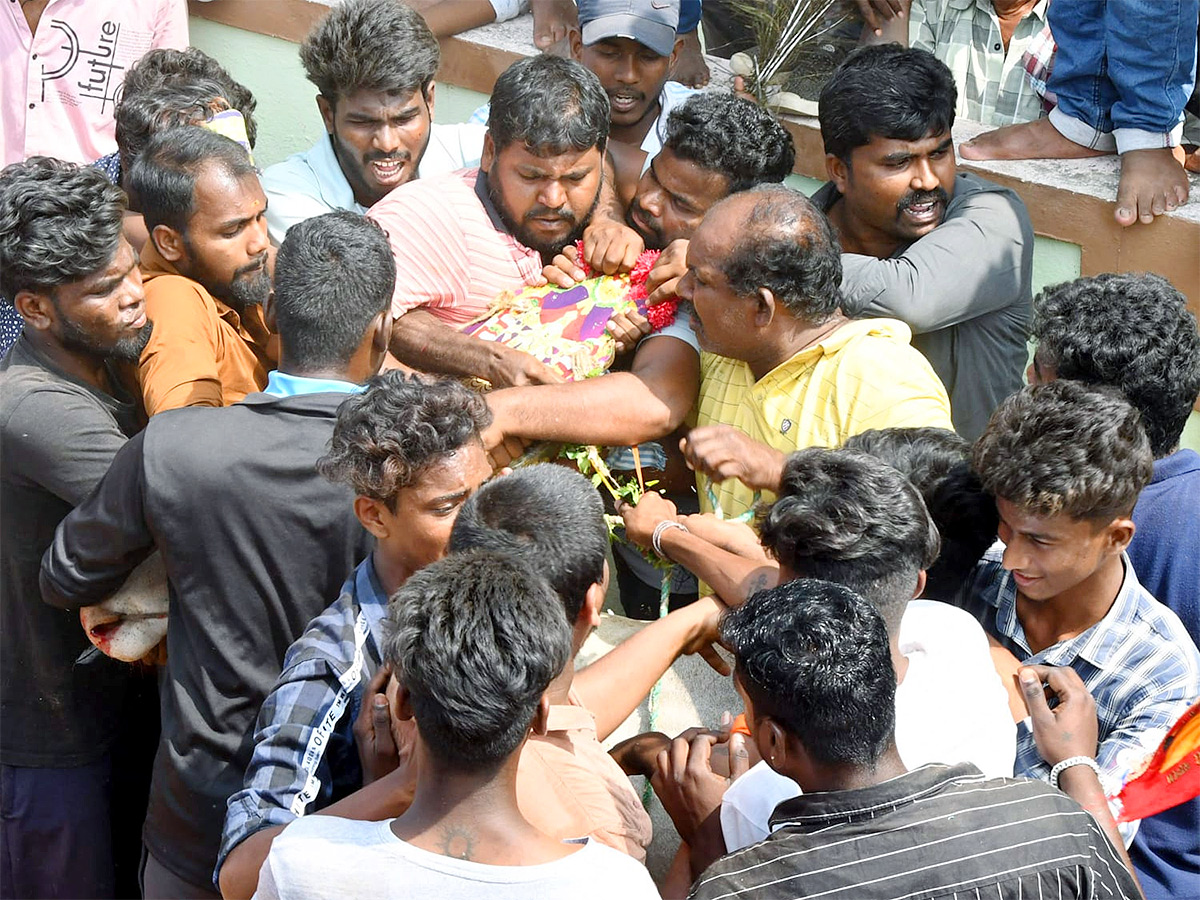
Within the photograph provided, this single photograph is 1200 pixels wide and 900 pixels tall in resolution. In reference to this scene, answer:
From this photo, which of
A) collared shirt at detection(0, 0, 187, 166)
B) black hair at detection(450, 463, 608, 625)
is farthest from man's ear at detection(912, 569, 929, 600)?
collared shirt at detection(0, 0, 187, 166)

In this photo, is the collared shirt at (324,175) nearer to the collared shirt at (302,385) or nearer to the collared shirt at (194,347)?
the collared shirt at (194,347)

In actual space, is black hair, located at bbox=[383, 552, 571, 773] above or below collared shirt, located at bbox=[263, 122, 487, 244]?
above

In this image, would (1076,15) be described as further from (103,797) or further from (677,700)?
(103,797)

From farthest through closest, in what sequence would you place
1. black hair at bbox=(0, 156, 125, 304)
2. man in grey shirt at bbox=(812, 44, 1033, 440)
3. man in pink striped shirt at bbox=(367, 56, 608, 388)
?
man in grey shirt at bbox=(812, 44, 1033, 440) < man in pink striped shirt at bbox=(367, 56, 608, 388) < black hair at bbox=(0, 156, 125, 304)

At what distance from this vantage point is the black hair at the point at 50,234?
10.6ft

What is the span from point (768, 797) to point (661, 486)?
1.62m

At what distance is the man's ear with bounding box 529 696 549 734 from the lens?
2094mm

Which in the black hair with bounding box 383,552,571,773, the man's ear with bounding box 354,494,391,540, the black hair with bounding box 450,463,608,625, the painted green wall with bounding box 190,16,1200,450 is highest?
the black hair with bounding box 383,552,571,773

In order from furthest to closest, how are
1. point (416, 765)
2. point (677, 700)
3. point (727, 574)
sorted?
point (677, 700) → point (727, 574) → point (416, 765)

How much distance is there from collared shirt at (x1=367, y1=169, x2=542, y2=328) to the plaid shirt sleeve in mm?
1444

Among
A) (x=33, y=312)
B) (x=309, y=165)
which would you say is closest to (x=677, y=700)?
(x=33, y=312)

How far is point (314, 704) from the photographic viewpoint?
95.6 inches

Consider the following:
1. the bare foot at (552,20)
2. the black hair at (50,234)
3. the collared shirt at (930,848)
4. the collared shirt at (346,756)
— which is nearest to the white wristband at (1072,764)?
the collared shirt at (930,848)

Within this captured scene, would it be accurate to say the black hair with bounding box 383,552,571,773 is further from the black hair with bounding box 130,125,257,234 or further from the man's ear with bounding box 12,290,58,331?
the black hair with bounding box 130,125,257,234
